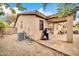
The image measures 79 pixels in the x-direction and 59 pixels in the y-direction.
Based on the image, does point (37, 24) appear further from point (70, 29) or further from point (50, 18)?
point (70, 29)

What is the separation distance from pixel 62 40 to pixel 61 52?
0.13 metres

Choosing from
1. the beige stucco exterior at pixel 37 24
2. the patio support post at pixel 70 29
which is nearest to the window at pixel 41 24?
the beige stucco exterior at pixel 37 24

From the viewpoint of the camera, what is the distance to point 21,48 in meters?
1.50

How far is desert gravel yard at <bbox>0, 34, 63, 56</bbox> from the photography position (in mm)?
1481

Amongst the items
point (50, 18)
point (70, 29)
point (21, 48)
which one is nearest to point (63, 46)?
point (70, 29)

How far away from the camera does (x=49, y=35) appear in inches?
60.6

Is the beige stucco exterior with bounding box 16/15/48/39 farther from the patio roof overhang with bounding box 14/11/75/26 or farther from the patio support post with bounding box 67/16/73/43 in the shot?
the patio support post with bounding box 67/16/73/43

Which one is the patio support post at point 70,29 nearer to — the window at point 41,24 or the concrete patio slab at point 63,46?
the concrete patio slab at point 63,46

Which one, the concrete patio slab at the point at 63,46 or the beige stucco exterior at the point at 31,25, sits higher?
the beige stucco exterior at the point at 31,25

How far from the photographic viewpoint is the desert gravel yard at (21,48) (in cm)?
148

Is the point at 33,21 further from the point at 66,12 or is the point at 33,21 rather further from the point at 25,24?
the point at 66,12

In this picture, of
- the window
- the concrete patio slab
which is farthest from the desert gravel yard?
the window

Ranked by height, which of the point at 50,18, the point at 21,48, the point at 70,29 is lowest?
the point at 21,48

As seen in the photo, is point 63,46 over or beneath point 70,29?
beneath
